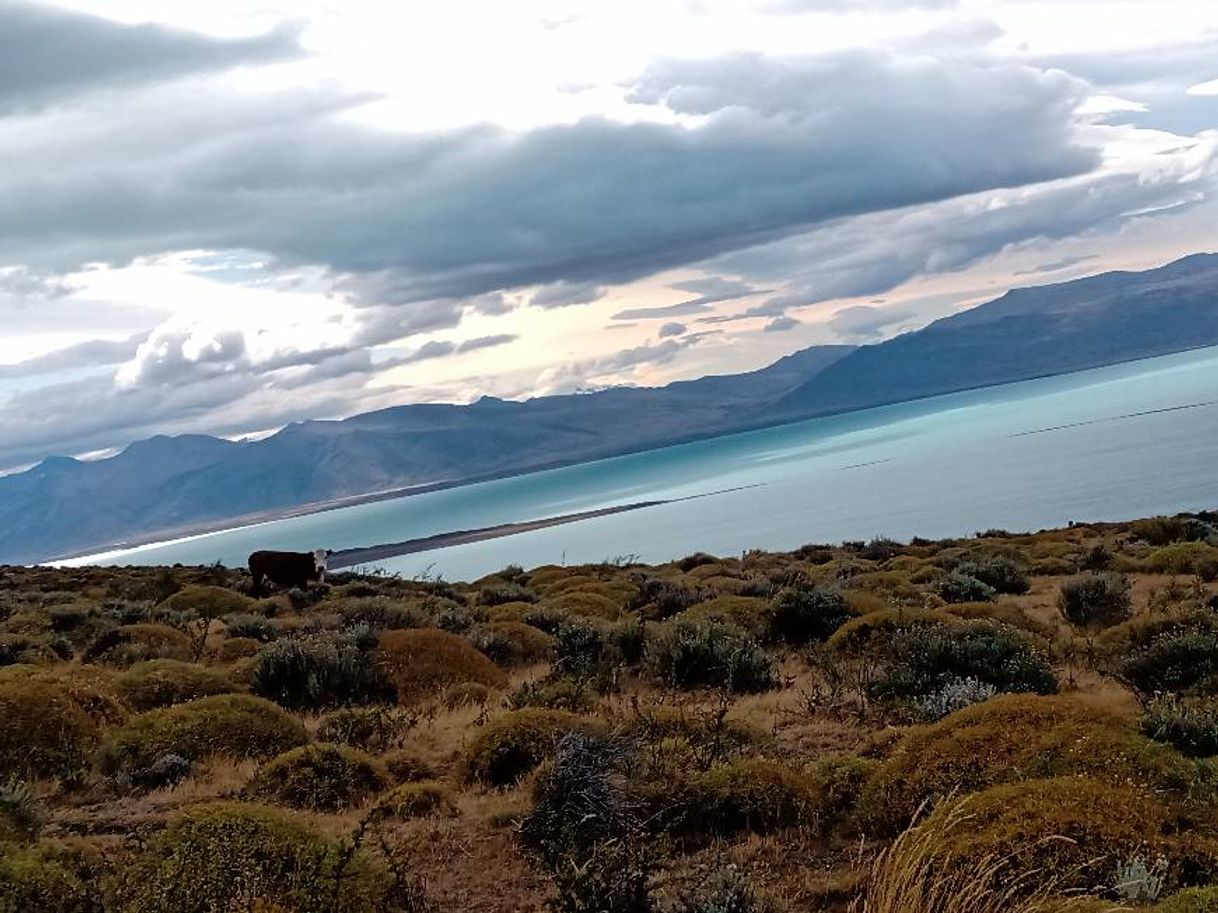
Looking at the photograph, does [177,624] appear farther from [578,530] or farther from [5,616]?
[578,530]

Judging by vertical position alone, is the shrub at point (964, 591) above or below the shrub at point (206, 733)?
below

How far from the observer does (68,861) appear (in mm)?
6438

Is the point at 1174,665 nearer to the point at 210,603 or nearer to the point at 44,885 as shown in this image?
the point at 44,885

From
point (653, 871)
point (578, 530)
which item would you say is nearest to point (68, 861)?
point (653, 871)

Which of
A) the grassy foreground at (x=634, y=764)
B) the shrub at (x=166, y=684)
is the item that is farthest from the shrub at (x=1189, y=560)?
the shrub at (x=166, y=684)

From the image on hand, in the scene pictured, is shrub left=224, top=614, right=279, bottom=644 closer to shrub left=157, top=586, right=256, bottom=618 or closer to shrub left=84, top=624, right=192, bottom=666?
shrub left=84, top=624, right=192, bottom=666

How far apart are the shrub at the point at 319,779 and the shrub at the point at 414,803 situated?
1.38ft

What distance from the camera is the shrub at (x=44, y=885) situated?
18.5 feet

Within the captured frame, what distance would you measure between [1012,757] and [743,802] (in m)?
2.02

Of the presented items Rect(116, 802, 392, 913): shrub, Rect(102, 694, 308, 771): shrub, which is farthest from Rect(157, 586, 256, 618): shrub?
Rect(116, 802, 392, 913): shrub

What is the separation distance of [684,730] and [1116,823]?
14.3ft

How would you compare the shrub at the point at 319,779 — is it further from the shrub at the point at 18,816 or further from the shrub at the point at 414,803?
the shrub at the point at 18,816

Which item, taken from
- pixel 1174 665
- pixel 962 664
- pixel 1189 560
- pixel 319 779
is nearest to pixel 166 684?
pixel 319 779

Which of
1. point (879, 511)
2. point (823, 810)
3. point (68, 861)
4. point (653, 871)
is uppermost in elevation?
point (68, 861)
